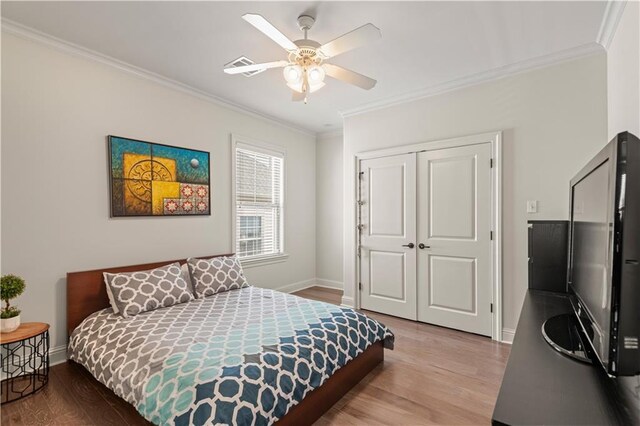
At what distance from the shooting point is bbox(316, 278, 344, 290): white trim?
5.21 metres

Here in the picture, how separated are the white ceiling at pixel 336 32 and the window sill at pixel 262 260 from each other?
230cm

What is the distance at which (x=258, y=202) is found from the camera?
448 cm

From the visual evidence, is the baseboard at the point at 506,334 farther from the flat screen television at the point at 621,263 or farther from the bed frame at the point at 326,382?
the flat screen television at the point at 621,263

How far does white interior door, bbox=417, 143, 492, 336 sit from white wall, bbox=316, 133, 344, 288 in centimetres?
180

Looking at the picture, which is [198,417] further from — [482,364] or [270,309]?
[482,364]

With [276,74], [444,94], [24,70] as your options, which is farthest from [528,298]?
[24,70]

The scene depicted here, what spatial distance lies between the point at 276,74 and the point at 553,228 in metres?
2.85

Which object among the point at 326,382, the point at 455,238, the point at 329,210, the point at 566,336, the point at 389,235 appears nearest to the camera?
the point at 566,336

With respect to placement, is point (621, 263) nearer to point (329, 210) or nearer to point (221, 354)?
point (221, 354)

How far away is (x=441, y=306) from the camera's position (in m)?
3.50

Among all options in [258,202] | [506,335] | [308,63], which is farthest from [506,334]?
[258,202]

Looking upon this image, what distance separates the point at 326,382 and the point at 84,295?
2228mm

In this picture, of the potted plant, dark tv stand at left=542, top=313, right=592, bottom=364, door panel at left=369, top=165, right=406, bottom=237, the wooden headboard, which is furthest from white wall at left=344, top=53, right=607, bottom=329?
the potted plant

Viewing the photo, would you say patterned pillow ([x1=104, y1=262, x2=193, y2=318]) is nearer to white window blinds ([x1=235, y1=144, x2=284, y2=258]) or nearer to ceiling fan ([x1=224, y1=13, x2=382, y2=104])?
white window blinds ([x1=235, y1=144, x2=284, y2=258])
